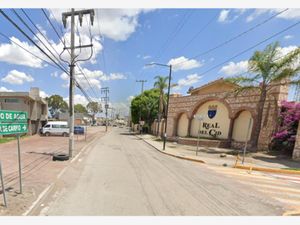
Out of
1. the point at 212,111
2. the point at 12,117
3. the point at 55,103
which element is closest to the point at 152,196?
the point at 12,117

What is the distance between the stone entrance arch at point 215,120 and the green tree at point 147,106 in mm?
22652

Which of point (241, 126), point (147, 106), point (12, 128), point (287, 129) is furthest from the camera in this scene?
point (147, 106)

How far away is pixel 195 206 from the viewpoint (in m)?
6.42

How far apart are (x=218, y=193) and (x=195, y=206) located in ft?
6.12

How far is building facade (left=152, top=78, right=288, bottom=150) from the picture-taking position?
65.5ft

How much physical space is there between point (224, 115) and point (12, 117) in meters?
23.1

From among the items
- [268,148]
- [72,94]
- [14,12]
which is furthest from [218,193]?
[268,148]

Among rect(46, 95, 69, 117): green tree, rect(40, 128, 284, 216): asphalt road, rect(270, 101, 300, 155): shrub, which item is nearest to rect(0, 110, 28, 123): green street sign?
rect(40, 128, 284, 216): asphalt road

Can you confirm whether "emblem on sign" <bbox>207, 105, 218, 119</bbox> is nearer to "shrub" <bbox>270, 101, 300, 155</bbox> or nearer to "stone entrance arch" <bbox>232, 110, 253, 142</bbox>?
"stone entrance arch" <bbox>232, 110, 253, 142</bbox>

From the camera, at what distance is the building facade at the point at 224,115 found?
20.0 m

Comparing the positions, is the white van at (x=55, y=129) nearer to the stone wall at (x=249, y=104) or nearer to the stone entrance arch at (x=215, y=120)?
the stone wall at (x=249, y=104)

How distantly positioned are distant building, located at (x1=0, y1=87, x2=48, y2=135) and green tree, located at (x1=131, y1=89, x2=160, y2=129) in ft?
64.7

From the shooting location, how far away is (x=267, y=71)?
18.7 meters

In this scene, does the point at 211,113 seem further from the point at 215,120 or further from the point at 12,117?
the point at 12,117
